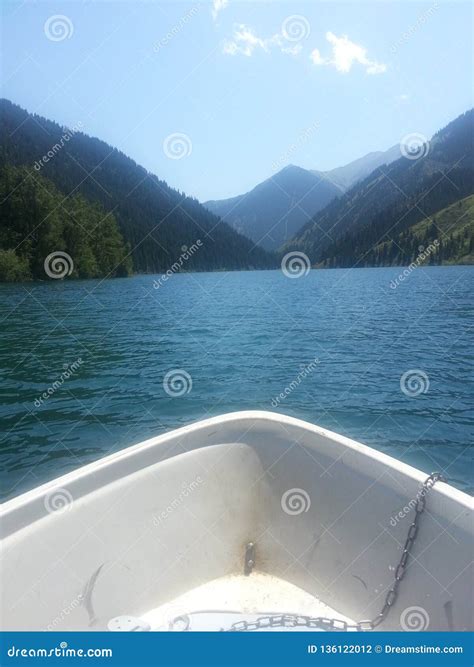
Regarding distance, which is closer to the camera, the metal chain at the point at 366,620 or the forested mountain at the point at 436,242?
the metal chain at the point at 366,620

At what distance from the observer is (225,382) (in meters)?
15.7

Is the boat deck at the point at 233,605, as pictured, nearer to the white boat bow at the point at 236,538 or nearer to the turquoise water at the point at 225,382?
the white boat bow at the point at 236,538

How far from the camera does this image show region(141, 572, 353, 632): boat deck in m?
4.33

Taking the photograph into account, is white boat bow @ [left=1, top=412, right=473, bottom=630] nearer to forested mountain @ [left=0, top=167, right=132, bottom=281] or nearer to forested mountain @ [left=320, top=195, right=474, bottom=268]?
forested mountain @ [left=0, top=167, right=132, bottom=281]

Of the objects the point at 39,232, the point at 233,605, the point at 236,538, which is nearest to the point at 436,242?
the point at 39,232

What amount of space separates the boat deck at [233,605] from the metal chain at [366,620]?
8 centimetres

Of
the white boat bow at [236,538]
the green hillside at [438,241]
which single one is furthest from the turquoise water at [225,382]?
the green hillside at [438,241]

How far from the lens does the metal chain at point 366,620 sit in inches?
Answer: 153

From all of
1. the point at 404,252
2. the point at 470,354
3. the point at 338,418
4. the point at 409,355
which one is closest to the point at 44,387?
the point at 338,418

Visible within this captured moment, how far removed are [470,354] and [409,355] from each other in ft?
8.98

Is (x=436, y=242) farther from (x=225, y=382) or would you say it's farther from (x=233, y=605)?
(x=233, y=605)

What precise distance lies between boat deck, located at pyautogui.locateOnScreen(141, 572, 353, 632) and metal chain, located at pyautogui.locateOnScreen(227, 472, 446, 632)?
0.08m

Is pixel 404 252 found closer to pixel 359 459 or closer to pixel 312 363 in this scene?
pixel 312 363

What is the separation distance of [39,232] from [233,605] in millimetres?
76837
